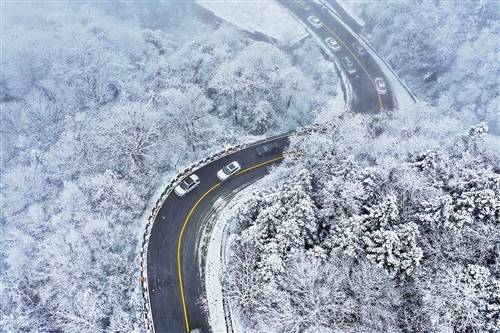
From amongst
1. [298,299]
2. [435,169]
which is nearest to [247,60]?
[435,169]

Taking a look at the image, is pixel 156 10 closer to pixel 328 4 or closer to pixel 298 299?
pixel 328 4

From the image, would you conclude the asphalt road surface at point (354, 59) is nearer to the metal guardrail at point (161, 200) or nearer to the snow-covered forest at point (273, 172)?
the snow-covered forest at point (273, 172)

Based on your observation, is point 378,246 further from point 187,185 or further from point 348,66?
point 348,66

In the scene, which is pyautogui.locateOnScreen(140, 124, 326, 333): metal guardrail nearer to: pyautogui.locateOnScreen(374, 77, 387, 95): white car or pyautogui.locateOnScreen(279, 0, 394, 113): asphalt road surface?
pyautogui.locateOnScreen(279, 0, 394, 113): asphalt road surface

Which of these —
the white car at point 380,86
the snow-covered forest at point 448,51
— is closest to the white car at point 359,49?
the snow-covered forest at point 448,51

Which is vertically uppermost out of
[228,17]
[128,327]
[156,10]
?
[156,10]

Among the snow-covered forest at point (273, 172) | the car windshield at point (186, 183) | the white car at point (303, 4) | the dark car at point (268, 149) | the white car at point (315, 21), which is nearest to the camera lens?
the snow-covered forest at point (273, 172)

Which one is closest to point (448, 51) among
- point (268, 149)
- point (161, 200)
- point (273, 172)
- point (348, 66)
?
point (348, 66)
